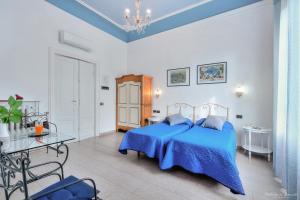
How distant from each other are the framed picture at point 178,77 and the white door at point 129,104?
40.3 inches

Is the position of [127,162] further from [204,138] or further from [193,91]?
[193,91]

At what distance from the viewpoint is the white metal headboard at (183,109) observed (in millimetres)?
4270

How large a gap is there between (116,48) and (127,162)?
13.4ft

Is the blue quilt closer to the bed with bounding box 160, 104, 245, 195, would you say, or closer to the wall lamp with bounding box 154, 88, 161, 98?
the bed with bounding box 160, 104, 245, 195

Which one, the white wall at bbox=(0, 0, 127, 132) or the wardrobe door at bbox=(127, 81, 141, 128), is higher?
the white wall at bbox=(0, 0, 127, 132)

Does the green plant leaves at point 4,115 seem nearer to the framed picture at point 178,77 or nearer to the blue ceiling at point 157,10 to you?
the blue ceiling at point 157,10

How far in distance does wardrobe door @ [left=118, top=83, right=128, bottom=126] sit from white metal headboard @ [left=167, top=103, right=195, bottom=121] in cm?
154

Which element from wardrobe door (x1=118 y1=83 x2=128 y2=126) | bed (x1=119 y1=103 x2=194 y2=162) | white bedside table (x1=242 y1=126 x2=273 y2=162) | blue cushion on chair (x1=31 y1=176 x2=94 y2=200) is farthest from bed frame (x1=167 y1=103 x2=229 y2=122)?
blue cushion on chair (x1=31 y1=176 x2=94 y2=200)

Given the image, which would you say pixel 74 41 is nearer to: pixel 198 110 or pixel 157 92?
pixel 157 92

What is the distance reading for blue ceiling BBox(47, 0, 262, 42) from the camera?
3838 millimetres

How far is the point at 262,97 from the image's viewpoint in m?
3.32

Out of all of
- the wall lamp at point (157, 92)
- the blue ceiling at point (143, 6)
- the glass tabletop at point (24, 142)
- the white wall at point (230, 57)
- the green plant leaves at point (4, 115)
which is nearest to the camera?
the glass tabletop at point (24, 142)

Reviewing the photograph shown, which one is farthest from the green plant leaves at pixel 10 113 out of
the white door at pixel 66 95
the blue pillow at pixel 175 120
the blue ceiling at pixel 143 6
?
the blue ceiling at pixel 143 6

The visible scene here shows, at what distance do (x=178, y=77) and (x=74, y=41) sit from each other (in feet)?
10.1
